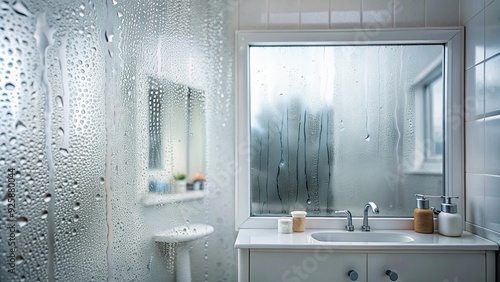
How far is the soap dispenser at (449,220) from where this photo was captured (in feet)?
4.72

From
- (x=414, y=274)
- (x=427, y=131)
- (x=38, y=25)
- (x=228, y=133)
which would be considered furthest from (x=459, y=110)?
(x=38, y=25)

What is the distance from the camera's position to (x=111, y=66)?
Result: 648 millimetres

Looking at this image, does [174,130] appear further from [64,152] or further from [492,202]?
[492,202]

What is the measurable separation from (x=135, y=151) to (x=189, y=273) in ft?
1.79

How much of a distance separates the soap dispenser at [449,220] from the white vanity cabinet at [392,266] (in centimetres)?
14

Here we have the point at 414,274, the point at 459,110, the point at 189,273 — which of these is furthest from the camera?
the point at 459,110

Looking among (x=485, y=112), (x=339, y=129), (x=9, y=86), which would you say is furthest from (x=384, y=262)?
(x=9, y=86)

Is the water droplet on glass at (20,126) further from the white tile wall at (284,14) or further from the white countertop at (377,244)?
the white tile wall at (284,14)

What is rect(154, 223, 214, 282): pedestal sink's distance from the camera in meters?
1.01

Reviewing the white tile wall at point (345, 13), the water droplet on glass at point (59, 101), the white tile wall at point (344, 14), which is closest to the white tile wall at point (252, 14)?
the white tile wall at point (344, 14)

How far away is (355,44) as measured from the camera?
1625mm

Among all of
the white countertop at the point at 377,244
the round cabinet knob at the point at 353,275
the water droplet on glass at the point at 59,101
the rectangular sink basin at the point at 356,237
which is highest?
the water droplet on glass at the point at 59,101

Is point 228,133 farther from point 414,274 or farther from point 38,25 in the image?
point 38,25

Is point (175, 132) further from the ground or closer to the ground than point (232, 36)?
closer to the ground
